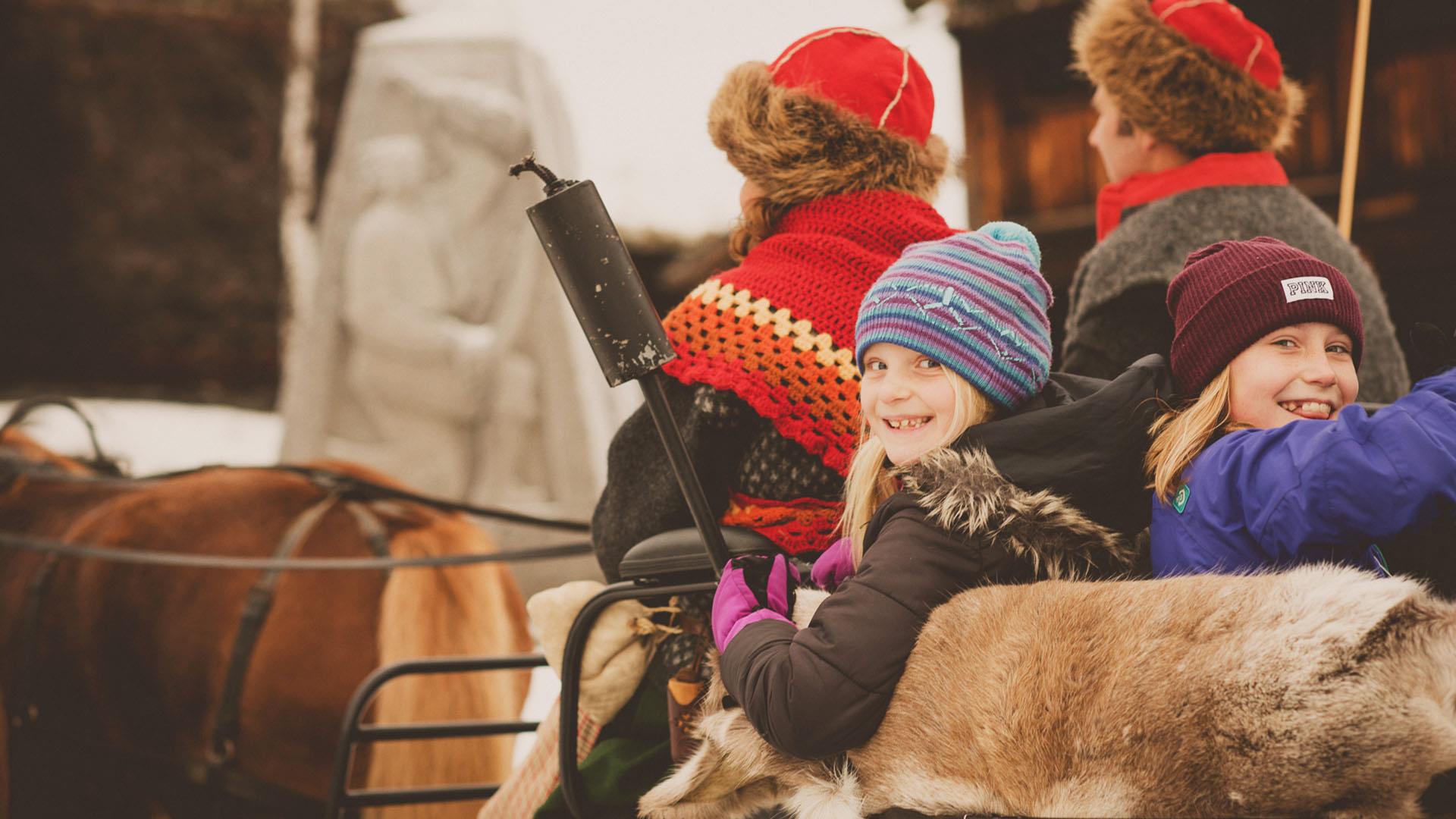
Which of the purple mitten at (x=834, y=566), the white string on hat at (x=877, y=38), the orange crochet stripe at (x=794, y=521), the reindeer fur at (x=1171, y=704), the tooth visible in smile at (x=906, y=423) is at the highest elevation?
the white string on hat at (x=877, y=38)

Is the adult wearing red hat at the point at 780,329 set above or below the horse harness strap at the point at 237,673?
above

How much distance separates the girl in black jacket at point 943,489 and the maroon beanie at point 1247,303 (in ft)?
0.24

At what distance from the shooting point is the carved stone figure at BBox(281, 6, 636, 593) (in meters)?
5.98


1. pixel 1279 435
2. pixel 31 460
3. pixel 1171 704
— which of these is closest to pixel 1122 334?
pixel 1279 435

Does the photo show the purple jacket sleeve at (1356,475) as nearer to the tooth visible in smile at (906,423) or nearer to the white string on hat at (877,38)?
the tooth visible in smile at (906,423)

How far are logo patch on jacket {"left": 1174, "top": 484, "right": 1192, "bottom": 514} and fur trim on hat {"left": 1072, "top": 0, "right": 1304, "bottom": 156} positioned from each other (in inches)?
57.5

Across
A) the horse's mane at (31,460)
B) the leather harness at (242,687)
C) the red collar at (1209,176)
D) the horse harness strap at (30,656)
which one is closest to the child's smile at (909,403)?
the red collar at (1209,176)

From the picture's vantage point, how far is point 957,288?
147cm

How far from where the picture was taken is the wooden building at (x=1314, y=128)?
7.29 m

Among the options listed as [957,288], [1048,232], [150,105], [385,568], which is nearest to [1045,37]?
[1048,232]

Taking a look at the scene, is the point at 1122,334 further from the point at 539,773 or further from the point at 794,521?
the point at 539,773

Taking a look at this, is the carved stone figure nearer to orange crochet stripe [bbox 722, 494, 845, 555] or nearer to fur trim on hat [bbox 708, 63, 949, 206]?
fur trim on hat [bbox 708, 63, 949, 206]

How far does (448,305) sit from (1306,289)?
17.0ft

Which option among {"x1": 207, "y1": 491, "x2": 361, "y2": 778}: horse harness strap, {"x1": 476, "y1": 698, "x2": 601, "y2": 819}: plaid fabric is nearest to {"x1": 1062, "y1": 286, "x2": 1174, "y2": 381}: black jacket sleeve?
{"x1": 476, "y1": 698, "x2": 601, "y2": 819}: plaid fabric
